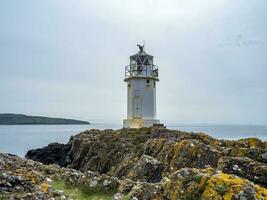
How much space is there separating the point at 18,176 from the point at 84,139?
83.9 ft

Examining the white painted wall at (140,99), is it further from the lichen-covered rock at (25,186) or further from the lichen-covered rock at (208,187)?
the lichen-covered rock at (208,187)

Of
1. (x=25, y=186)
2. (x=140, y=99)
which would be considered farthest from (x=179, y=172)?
(x=140, y=99)

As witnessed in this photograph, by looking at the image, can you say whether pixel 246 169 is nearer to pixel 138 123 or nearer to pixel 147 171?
pixel 147 171

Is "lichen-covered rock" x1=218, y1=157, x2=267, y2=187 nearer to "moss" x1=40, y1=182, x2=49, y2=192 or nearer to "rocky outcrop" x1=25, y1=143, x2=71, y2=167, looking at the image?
→ "moss" x1=40, y1=182, x2=49, y2=192

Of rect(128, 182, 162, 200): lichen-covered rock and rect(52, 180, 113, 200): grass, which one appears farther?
rect(52, 180, 113, 200): grass

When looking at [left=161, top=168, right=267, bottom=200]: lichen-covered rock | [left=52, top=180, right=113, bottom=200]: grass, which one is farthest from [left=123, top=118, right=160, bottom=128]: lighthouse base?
[left=161, top=168, right=267, bottom=200]: lichen-covered rock

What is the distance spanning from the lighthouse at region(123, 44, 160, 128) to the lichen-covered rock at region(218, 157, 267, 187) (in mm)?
41938

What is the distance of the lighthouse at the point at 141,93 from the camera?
52.7 meters

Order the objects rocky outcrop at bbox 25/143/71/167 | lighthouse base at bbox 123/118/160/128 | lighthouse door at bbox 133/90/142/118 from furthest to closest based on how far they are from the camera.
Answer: lighthouse door at bbox 133/90/142/118 < lighthouse base at bbox 123/118/160/128 < rocky outcrop at bbox 25/143/71/167

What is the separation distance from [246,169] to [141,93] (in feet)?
142

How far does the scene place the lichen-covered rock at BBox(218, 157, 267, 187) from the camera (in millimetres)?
9469

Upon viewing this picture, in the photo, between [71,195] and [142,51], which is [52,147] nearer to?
[142,51]

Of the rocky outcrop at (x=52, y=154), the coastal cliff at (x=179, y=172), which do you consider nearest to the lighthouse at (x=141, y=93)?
the rocky outcrop at (x=52, y=154)

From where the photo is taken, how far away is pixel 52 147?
4347 centimetres
